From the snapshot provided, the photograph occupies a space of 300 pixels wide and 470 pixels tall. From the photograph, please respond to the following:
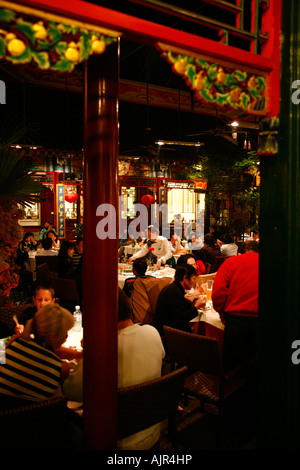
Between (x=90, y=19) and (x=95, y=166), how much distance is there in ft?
2.44

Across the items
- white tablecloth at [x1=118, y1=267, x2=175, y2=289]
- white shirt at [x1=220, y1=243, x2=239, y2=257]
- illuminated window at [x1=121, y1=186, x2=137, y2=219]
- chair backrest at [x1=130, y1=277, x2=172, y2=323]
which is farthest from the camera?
illuminated window at [x1=121, y1=186, x2=137, y2=219]

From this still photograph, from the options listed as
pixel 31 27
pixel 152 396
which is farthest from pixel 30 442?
pixel 31 27

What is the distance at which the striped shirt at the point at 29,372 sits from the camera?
2.09 meters

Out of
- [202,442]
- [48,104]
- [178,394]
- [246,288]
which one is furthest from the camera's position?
[48,104]

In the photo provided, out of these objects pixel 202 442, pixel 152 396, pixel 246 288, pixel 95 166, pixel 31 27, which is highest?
pixel 31 27

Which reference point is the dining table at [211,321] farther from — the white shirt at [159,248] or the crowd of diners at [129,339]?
the white shirt at [159,248]

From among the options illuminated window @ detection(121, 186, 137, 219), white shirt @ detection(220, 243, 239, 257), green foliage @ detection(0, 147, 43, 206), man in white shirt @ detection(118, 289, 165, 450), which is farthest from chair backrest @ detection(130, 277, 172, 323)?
illuminated window @ detection(121, 186, 137, 219)

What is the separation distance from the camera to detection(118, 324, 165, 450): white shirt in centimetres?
221

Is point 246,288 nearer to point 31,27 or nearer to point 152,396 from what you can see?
point 152,396

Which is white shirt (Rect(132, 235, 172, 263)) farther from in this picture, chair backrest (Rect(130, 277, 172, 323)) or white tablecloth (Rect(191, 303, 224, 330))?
Result: white tablecloth (Rect(191, 303, 224, 330))

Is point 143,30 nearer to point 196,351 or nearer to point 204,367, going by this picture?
point 196,351

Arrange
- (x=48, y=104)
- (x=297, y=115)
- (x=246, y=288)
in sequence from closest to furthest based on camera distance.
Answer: (x=297, y=115), (x=246, y=288), (x=48, y=104)

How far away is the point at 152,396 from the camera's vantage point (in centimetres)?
216

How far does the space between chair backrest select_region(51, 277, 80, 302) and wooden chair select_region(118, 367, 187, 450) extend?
2750mm
